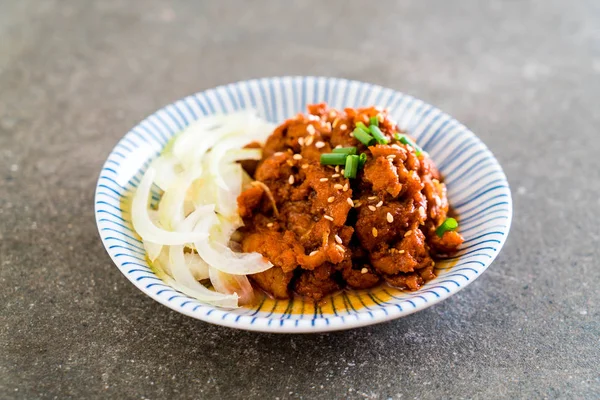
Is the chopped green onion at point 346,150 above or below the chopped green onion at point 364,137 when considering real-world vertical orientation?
below

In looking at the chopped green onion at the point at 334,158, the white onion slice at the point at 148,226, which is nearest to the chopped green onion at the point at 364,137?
the chopped green onion at the point at 334,158

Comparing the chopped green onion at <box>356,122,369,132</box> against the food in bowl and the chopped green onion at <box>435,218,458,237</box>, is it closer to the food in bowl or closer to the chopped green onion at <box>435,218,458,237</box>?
the food in bowl

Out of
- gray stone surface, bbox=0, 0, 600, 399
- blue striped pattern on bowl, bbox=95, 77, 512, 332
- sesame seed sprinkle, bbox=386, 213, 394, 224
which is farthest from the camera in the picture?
sesame seed sprinkle, bbox=386, 213, 394, 224

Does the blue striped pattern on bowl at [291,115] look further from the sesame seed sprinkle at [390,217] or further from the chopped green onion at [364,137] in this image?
the chopped green onion at [364,137]

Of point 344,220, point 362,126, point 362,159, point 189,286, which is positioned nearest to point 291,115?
point 362,126

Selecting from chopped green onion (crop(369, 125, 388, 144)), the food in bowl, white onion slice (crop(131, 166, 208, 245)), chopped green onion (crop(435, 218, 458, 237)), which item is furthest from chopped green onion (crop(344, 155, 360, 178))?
white onion slice (crop(131, 166, 208, 245))

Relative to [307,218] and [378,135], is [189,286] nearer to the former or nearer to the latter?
[307,218]

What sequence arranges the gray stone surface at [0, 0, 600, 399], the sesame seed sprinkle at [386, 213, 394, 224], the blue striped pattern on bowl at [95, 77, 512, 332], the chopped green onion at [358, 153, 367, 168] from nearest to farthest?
the blue striped pattern on bowl at [95, 77, 512, 332] < the gray stone surface at [0, 0, 600, 399] < the sesame seed sprinkle at [386, 213, 394, 224] < the chopped green onion at [358, 153, 367, 168]
